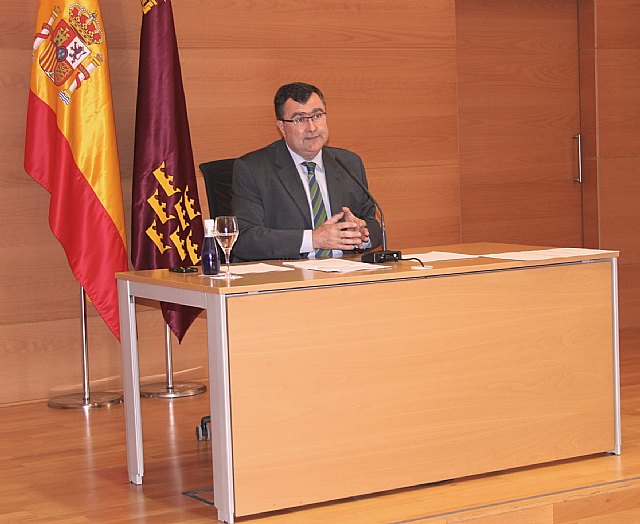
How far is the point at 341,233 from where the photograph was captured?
398 centimetres

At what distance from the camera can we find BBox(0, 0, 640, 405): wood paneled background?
5.47m

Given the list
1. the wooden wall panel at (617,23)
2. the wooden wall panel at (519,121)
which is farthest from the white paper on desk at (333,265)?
the wooden wall panel at (617,23)

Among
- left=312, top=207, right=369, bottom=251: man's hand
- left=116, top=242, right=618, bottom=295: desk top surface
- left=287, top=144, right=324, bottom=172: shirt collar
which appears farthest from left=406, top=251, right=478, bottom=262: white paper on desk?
left=287, top=144, right=324, bottom=172: shirt collar

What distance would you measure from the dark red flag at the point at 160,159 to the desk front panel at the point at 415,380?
6.26ft

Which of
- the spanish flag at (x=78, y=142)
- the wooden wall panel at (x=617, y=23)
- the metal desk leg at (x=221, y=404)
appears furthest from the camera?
the wooden wall panel at (x=617, y=23)

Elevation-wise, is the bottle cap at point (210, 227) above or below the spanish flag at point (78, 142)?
below

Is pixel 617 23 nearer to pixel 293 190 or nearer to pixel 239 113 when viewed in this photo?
pixel 239 113

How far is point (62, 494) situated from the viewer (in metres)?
3.77

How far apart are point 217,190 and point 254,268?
2.60ft

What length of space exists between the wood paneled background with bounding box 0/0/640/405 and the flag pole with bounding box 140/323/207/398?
0.16 m

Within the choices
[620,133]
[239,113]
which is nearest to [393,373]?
[239,113]

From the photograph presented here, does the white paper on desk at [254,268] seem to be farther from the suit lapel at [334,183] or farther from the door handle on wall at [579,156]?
the door handle on wall at [579,156]

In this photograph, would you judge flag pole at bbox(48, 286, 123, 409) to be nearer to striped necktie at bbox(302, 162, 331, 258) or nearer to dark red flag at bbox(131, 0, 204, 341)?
dark red flag at bbox(131, 0, 204, 341)

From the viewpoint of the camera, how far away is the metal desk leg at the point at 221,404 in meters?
3.27
